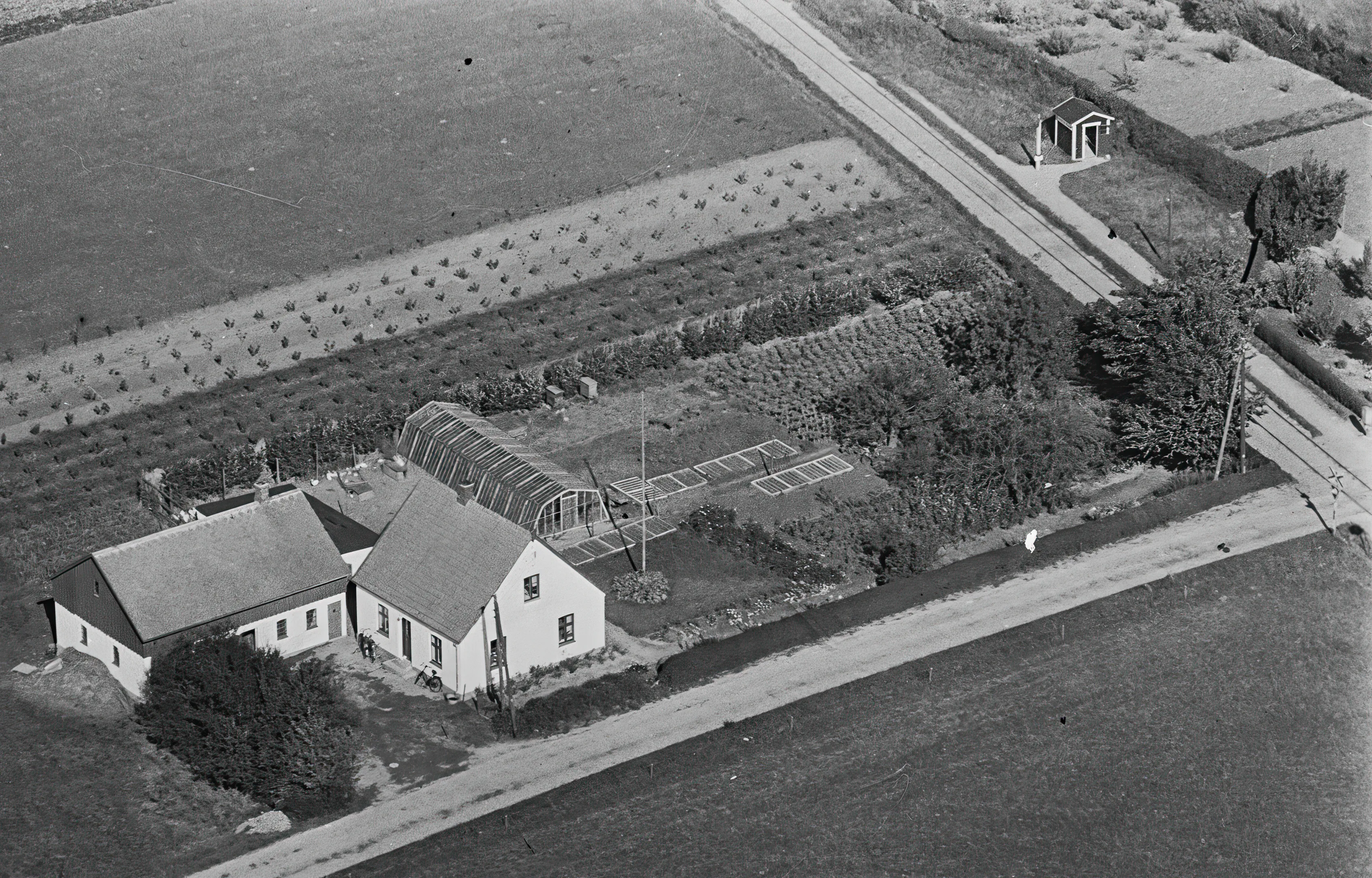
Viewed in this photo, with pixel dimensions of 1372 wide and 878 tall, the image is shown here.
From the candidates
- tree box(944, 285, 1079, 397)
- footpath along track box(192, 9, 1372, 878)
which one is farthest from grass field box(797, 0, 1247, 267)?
tree box(944, 285, 1079, 397)

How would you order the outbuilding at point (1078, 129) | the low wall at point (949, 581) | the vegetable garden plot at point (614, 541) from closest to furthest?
the low wall at point (949, 581) → the vegetable garden plot at point (614, 541) → the outbuilding at point (1078, 129)

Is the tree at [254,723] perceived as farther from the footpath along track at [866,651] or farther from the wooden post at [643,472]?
the wooden post at [643,472]

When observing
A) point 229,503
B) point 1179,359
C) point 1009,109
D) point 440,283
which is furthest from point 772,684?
point 1009,109

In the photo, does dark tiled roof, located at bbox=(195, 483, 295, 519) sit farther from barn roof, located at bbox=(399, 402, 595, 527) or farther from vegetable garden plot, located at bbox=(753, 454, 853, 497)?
vegetable garden plot, located at bbox=(753, 454, 853, 497)

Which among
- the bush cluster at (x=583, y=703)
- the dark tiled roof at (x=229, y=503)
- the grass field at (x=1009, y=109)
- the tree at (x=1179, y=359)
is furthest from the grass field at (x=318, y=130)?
the bush cluster at (x=583, y=703)

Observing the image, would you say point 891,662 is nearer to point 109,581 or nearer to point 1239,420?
point 1239,420

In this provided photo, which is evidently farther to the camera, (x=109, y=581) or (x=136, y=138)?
(x=136, y=138)

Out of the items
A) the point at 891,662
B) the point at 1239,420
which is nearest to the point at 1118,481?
the point at 1239,420
